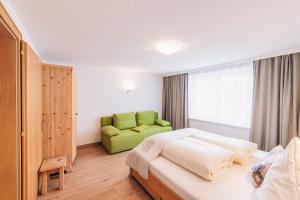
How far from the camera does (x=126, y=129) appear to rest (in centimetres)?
411

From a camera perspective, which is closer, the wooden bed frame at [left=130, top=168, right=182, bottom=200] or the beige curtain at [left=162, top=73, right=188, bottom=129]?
the wooden bed frame at [left=130, top=168, right=182, bottom=200]

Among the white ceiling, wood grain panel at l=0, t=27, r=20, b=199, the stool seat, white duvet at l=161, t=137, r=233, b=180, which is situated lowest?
the stool seat

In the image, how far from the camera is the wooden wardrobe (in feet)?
7.75

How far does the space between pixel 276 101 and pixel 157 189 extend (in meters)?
2.80

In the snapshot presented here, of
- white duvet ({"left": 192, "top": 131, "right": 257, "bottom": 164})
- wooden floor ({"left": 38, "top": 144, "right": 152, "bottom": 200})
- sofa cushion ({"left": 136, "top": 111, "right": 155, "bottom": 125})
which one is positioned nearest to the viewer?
white duvet ({"left": 192, "top": 131, "right": 257, "bottom": 164})

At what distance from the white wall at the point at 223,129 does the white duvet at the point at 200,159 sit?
197 centimetres

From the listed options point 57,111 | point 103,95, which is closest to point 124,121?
point 103,95

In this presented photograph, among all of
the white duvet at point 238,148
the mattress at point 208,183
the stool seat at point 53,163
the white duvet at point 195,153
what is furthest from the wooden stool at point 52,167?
the white duvet at point 238,148

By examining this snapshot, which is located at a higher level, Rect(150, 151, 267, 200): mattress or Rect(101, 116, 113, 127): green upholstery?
Rect(101, 116, 113, 127): green upholstery

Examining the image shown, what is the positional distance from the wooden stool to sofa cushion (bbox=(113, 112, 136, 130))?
1734mm

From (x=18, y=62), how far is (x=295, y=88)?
405 centimetres

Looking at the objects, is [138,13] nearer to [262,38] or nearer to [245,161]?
[262,38]

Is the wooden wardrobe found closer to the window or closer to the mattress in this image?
the mattress

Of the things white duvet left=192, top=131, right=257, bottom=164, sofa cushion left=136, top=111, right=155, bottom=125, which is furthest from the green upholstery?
white duvet left=192, top=131, right=257, bottom=164
